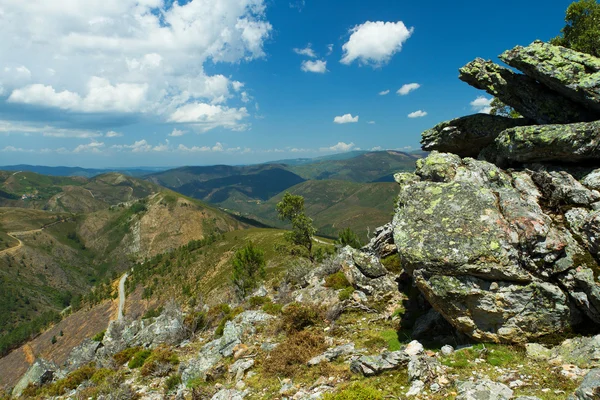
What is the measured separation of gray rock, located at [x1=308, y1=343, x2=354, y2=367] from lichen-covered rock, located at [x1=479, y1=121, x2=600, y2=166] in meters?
13.3

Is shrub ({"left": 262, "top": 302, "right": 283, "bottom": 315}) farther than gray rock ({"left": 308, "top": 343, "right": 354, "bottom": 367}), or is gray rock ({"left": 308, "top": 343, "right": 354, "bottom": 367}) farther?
shrub ({"left": 262, "top": 302, "right": 283, "bottom": 315})

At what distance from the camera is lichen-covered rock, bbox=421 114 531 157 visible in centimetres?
1900

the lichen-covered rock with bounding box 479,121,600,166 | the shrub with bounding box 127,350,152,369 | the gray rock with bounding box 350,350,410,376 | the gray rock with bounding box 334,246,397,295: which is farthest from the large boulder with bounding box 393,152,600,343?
the shrub with bounding box 127,350,152,369

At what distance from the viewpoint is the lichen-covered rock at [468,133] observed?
1900cm

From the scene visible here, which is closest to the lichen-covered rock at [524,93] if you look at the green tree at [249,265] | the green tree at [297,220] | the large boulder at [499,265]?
the large boulder at [499,265]

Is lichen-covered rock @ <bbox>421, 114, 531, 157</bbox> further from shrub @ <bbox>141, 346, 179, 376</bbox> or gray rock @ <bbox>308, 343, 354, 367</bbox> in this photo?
shrub @ <bbox>141, 346, 179, 376</bbox>

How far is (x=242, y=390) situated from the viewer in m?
13.3

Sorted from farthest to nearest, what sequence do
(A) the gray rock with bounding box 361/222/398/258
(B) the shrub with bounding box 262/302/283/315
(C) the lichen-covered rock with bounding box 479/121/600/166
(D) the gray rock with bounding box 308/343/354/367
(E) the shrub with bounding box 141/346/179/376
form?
(A) the gray rock with bounding box 361/222/398/258 → (B) the shrub with bounding box 262/302/283/315 → (E) the shrub with bounding box 141/346/179/376 → (D) the gray rock with bounding box 308/343/354/367 → (C) the lichen-covered rock with bounding box 479/121/600/166

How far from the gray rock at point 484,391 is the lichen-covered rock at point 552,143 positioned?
11428mm

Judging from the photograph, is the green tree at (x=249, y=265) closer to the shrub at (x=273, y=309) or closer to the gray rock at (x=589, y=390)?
Answer: the shrub at (x=273, y=309)

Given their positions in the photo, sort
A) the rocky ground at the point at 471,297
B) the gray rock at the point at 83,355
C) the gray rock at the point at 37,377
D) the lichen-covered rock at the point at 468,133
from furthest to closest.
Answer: the gray rock at the point at 83,355
the gray rock at the point at 37,377
the lichen-covered rock at the point at 468,133
the rocky ground at the point at 471,297

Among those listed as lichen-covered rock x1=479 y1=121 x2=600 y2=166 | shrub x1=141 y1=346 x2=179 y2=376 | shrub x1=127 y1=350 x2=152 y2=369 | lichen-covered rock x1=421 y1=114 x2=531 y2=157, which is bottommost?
shrub x1=127 y1=350 x2=152 y2=369

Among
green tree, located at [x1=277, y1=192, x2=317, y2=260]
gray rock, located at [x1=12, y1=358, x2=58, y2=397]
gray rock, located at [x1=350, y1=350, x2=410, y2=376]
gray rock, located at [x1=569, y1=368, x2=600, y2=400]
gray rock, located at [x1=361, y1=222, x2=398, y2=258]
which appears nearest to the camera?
gray rock, located at [x1=569, y1=368, x2=600, y2=400]

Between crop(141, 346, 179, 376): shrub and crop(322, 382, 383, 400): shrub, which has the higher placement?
crop(322, 382, 383, 400): shrub
